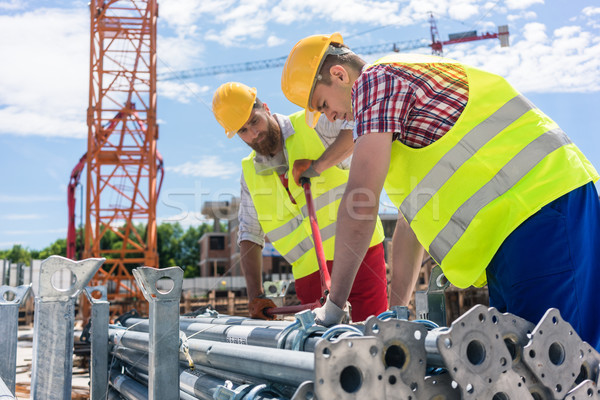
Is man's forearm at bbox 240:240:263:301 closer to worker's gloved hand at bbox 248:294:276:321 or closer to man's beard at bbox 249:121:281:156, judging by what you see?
worker's gloved hand at bbox 248:294:276:321

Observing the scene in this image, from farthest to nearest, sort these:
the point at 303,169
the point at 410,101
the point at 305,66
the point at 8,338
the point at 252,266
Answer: the point at 252,266 → the point at 303,169 → the point at 8,338 → the point at 305,66 → the point at 410,101

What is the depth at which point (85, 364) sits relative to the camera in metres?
11.3

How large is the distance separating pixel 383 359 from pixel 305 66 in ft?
5.83

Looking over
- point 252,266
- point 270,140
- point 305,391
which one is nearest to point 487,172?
point 305,391

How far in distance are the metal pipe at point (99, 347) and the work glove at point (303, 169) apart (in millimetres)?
1595

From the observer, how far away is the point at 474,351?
1391mm

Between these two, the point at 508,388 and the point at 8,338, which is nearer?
the point at 508,388

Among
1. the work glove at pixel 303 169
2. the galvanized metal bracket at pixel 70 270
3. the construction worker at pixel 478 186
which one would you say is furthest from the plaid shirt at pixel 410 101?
the work glove at pixel 303 169

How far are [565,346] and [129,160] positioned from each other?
2397 centimetres

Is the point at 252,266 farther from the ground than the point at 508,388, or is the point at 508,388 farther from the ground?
the point at 252,266

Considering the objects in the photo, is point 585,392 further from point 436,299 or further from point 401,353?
point 436,299

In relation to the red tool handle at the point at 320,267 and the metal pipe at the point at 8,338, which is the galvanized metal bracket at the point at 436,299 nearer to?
the red tool handle at the point at 320,267

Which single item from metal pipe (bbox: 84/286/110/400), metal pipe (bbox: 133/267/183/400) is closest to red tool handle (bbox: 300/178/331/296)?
metal pipe (bbox: 84/286/110/400)

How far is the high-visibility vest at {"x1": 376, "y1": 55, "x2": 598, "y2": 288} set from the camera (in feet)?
6.42
